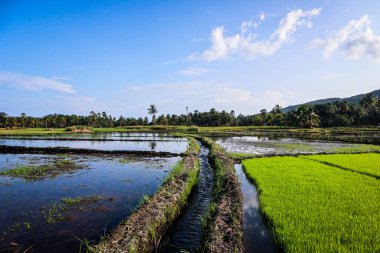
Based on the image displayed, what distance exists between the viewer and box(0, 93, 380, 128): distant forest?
8956 cm

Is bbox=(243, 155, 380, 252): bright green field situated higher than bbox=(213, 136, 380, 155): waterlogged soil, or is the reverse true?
bbox=(213, 136, 380, 155): waterlogged soil

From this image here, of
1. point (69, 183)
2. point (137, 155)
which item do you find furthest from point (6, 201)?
point (137, 155)

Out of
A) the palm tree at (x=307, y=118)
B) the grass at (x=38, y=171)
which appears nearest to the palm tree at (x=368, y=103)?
the palm tree at (x=307, y=118)

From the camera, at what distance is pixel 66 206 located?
10758mm

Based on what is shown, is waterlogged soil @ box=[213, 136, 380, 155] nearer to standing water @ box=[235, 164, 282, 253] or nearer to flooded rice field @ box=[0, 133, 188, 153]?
flooded rice field @ box=[0, 133, 188, 153]

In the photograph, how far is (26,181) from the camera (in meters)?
15.1

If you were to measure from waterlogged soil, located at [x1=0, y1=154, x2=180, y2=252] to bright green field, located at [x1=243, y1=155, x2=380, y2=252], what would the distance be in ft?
17.5

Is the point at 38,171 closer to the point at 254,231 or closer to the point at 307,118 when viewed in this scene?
the point at 254,231

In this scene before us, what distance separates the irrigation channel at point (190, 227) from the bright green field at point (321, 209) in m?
2.33

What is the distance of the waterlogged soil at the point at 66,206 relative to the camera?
7.94 meters

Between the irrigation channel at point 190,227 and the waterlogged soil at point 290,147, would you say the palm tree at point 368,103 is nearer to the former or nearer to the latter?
the waterlogged soil at point 290,147

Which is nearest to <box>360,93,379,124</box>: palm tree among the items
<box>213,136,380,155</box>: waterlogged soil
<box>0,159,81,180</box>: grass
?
<box>213,136,380,155</box>: waterlogged soil

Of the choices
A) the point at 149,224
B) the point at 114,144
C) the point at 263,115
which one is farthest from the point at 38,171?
the point at 263,115

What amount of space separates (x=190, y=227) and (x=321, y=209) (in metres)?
4.63
